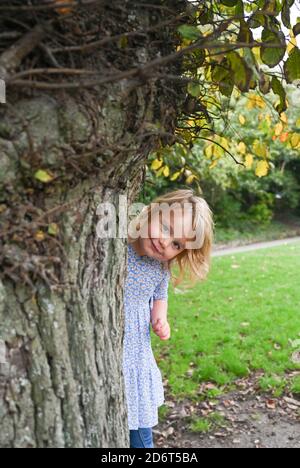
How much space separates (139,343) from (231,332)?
3.05 metres

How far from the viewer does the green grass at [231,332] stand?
4.09 meters

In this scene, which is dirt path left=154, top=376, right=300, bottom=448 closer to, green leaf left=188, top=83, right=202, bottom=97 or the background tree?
the background tree

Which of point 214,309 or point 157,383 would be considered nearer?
point 157,383

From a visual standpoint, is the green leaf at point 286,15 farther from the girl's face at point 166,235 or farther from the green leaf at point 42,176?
the green leaf at point 42,176

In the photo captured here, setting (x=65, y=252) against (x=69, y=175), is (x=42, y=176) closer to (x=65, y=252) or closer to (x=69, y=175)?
(x=69, y=175)

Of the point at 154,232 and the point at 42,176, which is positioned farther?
the point at 154,232

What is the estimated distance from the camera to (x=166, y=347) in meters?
4.87

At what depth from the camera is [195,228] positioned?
7.06 feet

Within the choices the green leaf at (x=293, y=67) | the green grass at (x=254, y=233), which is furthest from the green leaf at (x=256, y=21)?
the green grass at (x=254, y=233)

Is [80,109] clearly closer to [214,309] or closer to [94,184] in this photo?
[94,184]

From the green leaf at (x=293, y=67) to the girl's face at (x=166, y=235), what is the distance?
2.55 feet

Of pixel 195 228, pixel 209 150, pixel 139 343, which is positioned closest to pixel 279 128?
pixel 209 150
